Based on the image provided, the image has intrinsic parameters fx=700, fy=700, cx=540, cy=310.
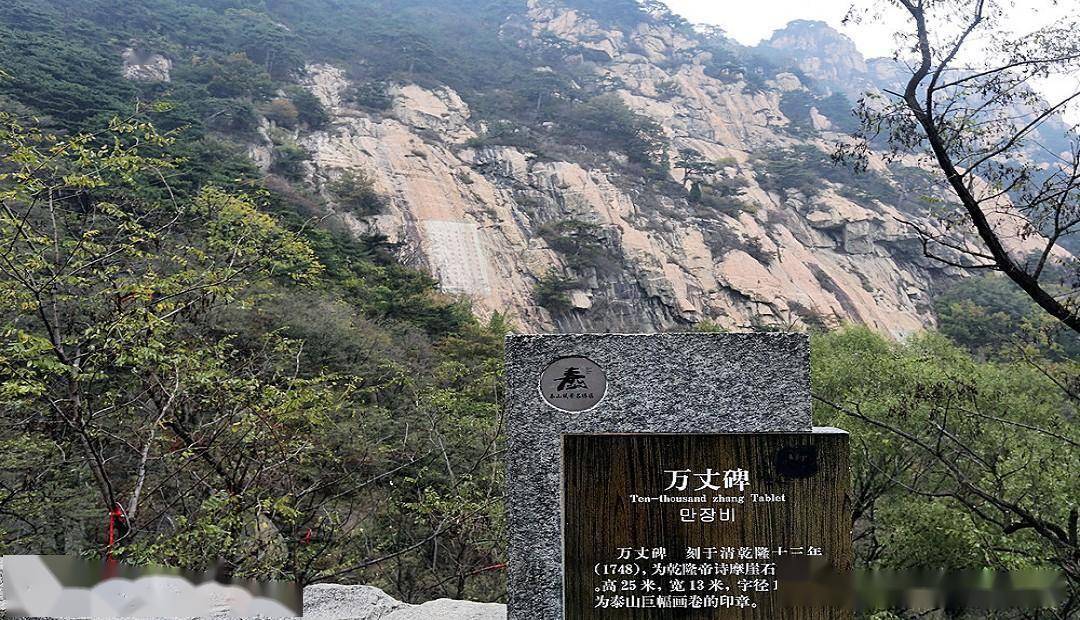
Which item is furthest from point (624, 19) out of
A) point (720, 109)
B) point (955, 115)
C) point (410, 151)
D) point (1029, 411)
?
point (955, 115)

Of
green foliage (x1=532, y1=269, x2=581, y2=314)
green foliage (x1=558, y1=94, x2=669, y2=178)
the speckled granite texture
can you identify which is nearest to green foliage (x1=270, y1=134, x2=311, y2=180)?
green foliage (x1=532, y1=269, x2=581, y2=314)

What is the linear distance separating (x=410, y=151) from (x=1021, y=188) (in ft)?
88.9

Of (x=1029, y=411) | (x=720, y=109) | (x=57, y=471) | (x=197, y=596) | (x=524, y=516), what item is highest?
(x=720, y=109)

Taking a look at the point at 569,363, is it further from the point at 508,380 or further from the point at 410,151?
the point at 410,151

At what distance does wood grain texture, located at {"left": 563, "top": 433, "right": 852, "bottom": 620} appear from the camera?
1.93m

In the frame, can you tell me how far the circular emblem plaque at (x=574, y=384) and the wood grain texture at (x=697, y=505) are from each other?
350mm

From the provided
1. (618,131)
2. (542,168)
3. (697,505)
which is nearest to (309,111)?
(542,168)

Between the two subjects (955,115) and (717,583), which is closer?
(717,583)

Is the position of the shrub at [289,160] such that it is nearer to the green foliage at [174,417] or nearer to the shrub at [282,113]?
the shrub at [282,113]

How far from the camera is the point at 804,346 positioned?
7.67 feet

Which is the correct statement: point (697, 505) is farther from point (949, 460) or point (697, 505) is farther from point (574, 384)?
point (949, 460)

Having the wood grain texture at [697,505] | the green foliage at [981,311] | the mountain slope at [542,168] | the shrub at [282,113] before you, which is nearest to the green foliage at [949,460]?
the wood grain texture at [697,505]

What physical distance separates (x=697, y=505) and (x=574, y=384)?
593 mm

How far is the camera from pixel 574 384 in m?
2.36
